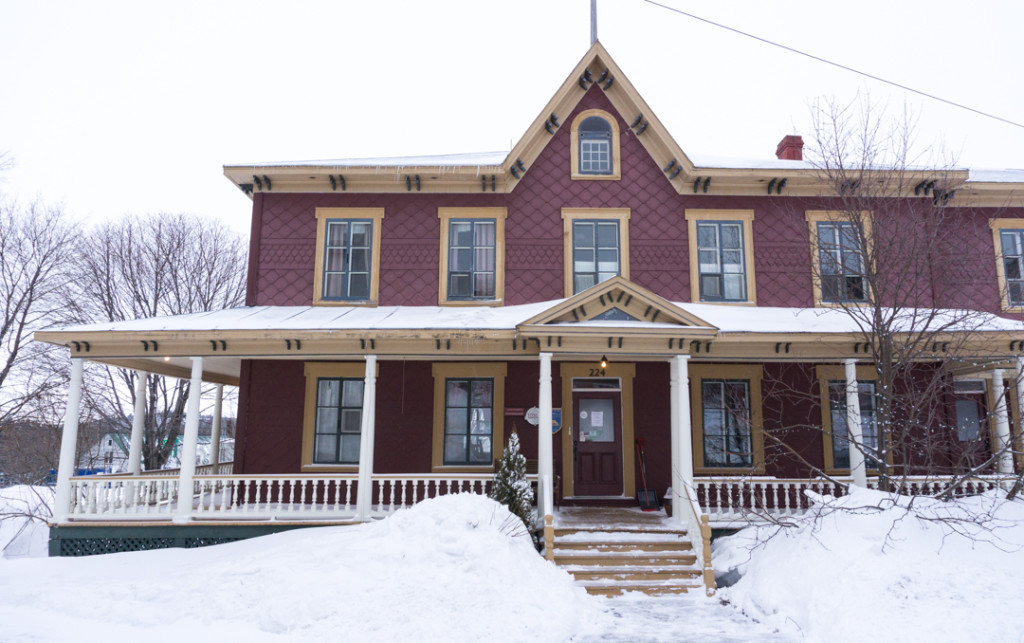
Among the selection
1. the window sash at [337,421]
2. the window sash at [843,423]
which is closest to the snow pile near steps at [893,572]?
the window sash at [843,423]

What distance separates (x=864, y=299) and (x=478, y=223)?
7.43 metres

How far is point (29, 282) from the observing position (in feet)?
77.9

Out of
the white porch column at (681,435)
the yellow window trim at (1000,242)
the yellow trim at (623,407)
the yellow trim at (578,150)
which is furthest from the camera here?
the yellow trim at (578,150)

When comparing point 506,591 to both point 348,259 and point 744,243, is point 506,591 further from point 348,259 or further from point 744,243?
point 744,243

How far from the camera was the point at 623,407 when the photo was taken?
41.6 feet

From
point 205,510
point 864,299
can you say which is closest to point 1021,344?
point 864,299

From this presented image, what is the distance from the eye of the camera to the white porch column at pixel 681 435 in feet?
33.8

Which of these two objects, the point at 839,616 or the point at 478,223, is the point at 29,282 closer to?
the point at 478,223

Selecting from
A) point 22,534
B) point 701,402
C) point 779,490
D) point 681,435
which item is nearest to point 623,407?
point 701,402

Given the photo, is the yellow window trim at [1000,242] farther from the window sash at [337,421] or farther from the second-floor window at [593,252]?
the window sash at [337,421]

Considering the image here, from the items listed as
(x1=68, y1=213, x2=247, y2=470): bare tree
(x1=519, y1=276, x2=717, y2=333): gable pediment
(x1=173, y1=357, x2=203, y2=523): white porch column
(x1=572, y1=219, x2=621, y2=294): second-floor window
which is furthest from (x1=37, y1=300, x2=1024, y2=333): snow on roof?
(x1=68, y1=213, x2=247, y2=470): bare tree

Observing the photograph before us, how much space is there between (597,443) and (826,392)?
453 centimetres

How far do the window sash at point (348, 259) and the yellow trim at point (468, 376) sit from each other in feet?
7.12

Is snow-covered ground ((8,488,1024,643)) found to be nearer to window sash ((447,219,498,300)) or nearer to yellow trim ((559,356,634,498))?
yellow trim ((559,356,634,498))
